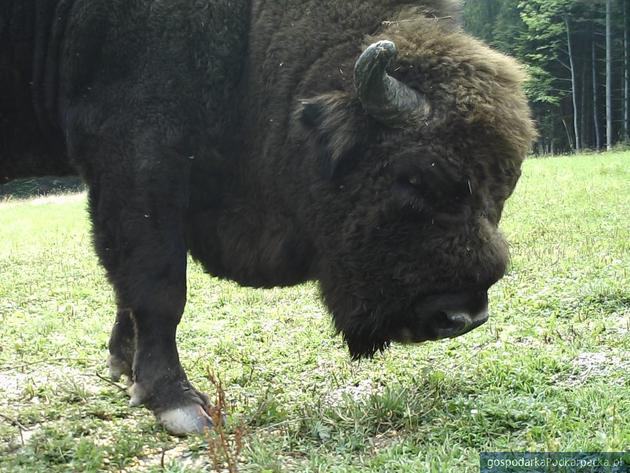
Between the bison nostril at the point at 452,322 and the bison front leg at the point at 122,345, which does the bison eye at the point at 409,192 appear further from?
the bison front leg at the point at 122,345

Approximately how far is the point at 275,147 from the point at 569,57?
45.2 m

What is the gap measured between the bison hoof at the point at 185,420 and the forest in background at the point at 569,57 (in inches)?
1512

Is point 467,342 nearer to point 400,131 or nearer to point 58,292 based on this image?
point 400,131

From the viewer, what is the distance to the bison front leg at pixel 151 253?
13.1 ft

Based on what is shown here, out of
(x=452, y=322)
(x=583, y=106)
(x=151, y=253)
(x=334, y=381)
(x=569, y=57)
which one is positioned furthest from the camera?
(x=569, y=57)

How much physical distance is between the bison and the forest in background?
124 feet

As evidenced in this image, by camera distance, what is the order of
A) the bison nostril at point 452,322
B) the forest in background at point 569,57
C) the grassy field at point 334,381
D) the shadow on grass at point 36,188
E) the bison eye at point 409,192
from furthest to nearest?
1. the forest in background at point 569,57
2. the shadow on grass at point 36,188
3. the bison eye at point 409,192
4. the bison nostril at point 452,322
5. the grassy field at point 334,381

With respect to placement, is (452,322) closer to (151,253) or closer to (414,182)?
(414,182)

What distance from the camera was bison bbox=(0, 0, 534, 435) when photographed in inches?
144

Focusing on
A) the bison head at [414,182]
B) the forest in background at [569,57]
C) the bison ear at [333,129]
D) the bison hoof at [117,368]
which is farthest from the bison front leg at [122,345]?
the forest in background at [569,57]

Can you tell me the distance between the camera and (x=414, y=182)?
12.1 feet

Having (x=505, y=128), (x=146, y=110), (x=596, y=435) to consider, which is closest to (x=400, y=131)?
(x=505, y=128)

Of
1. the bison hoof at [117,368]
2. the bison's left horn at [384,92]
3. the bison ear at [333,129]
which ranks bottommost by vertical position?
the bison hoof at [117,368]

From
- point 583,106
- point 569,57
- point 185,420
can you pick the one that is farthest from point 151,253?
point 569,57
